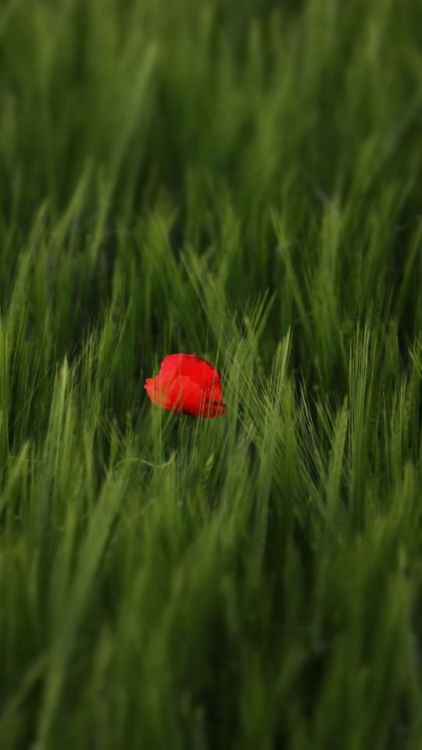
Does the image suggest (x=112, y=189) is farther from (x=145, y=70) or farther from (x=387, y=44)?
(x=387, y=44)

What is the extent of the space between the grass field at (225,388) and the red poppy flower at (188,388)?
0.02 m

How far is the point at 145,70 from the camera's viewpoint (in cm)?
163

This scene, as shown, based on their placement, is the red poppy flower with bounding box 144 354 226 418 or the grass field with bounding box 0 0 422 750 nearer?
the grass field with bounding box 0 0 422 750

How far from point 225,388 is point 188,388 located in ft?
0.11

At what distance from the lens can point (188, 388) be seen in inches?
39.7

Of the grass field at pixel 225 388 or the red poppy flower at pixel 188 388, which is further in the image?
the red poppy flower at pixel 188 388

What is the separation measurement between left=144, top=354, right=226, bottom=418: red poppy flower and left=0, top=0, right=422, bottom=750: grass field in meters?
0.02

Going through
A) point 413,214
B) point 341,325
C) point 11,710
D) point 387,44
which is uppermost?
point 387,44

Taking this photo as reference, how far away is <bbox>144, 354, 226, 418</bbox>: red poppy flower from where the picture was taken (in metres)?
1.01

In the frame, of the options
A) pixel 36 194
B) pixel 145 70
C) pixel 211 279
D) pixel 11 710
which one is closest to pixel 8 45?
pixel 145 70

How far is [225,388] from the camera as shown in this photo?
1.02 metres

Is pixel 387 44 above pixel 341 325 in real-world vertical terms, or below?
above

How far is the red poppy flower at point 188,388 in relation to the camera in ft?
3.30

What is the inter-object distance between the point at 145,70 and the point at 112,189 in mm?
225
